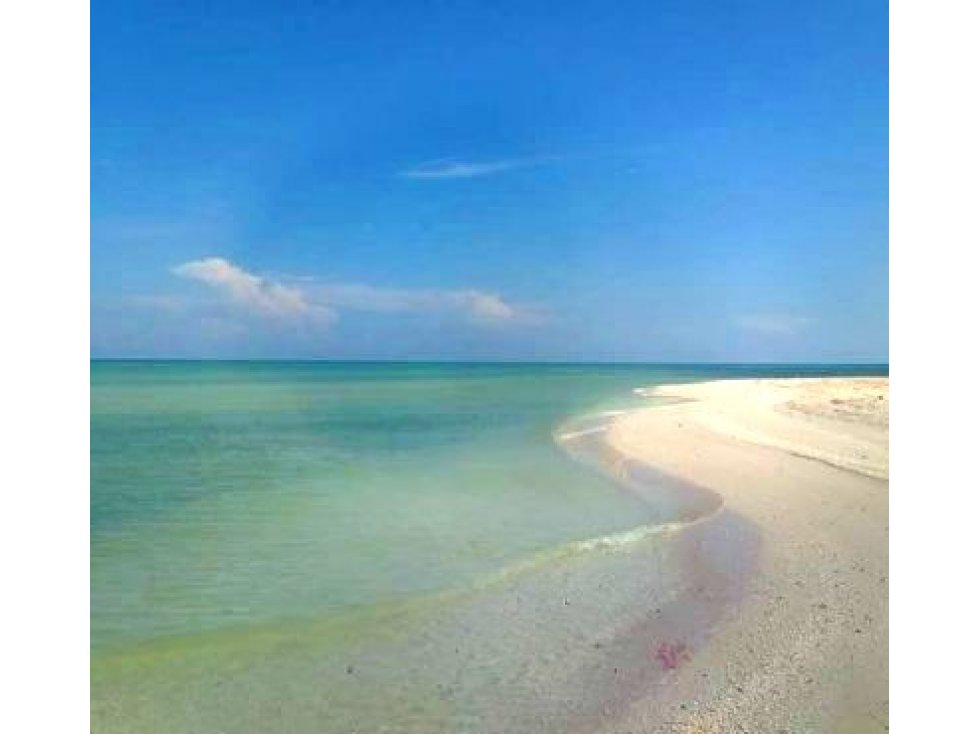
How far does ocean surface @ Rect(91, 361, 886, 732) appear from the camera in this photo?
191 centimetres

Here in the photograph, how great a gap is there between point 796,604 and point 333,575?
1.52 metres

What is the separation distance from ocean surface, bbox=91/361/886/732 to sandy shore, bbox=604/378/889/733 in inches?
12.7

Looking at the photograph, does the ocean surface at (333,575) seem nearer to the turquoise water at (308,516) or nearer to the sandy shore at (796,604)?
the turquoise water at (308,516)

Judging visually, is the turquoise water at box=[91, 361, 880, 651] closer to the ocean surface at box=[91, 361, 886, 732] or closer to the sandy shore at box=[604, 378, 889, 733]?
the ocean surface at box=[91, 361, 886, 732]

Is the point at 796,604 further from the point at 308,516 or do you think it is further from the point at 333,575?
the point at 308,516

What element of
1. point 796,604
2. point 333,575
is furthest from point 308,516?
point 796,604

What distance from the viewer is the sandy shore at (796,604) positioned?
1774 millimetres

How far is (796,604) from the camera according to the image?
229 centimetres

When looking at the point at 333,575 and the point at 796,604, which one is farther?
the point at 333,575

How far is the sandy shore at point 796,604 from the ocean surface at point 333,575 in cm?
32

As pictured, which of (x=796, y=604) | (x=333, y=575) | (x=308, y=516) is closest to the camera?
(x=796, y=604)
